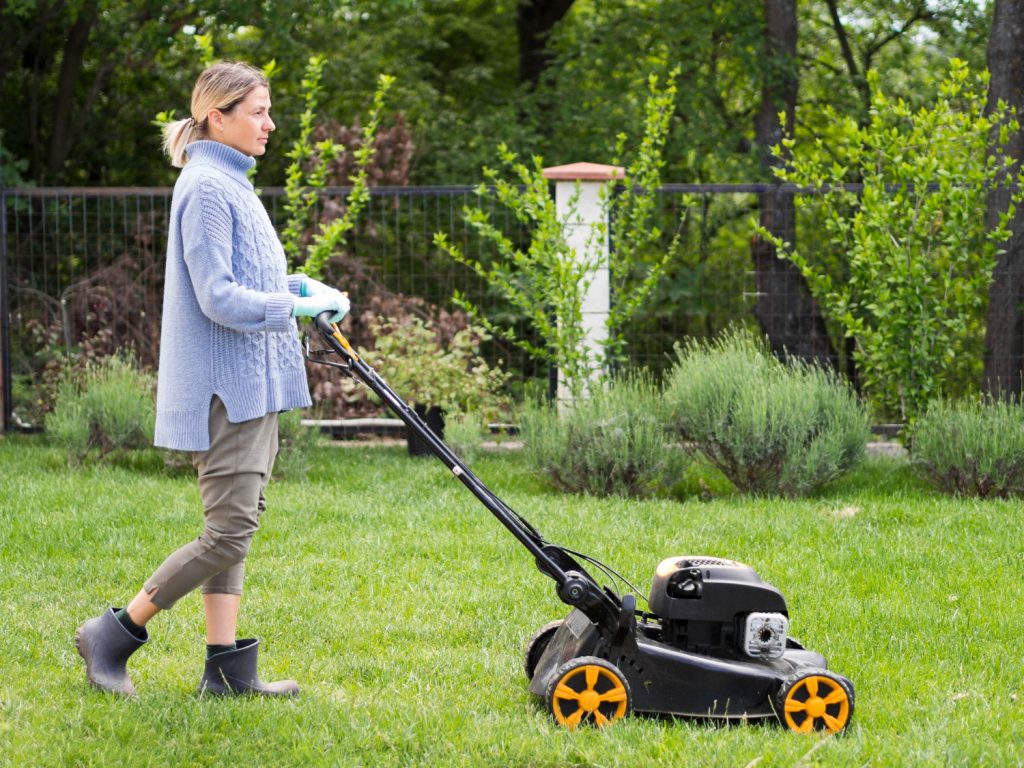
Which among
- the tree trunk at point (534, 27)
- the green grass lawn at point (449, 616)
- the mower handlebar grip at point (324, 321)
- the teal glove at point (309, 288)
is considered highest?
the tree trunk at point (534, 27)

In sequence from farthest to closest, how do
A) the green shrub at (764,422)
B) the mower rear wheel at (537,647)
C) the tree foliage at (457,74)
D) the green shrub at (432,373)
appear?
1. the tree foliage at (457,74)
2. the green shrub at (432,373)
3. the green shrub at (764,422)
4. the mower rear wheel at (537,647)

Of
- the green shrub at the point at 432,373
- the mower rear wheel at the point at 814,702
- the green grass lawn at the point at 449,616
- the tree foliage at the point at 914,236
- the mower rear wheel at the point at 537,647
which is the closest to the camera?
the green grass lawn at the point at 449,616

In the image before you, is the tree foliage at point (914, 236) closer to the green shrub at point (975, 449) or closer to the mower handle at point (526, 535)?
the green shrub at point (975, 449)

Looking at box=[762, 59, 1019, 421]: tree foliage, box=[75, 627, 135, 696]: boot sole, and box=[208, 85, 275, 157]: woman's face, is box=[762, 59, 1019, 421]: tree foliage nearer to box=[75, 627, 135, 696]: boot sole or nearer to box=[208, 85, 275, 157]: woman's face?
box=[208, 85, 275, 157]: woman's face

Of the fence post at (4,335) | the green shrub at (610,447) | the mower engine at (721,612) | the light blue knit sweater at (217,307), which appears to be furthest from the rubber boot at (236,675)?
the fence post at (4,335)

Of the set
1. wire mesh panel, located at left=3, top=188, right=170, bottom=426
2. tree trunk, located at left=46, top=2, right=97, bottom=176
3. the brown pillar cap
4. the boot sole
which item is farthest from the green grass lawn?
tree trunk, located at left=46, top=2, right=97, bottom=176

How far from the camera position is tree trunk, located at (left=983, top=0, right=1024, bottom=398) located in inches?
368

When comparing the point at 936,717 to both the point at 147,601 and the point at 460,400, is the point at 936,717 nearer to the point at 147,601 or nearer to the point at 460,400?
the point at 147,601

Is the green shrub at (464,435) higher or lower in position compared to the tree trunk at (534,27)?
lower

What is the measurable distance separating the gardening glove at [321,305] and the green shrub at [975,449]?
4.56 metres

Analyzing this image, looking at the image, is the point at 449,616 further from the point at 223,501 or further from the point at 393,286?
the point at 393,286

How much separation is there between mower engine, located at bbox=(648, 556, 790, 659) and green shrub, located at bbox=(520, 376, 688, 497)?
138 inches

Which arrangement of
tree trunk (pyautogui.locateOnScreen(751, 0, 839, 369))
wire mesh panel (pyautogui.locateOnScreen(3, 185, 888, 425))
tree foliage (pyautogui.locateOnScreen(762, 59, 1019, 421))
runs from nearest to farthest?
tree foliage (pyautogui.locateOnScreen(762, 59, 1019, 421)), tree trunk (pyautogui.locateOnScreen(751, 0, 839, 369)), wire mesh panel (pyautogui.locateOnScreen(3, 185, 888, 425))

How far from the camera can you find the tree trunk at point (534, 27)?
1733 cm
